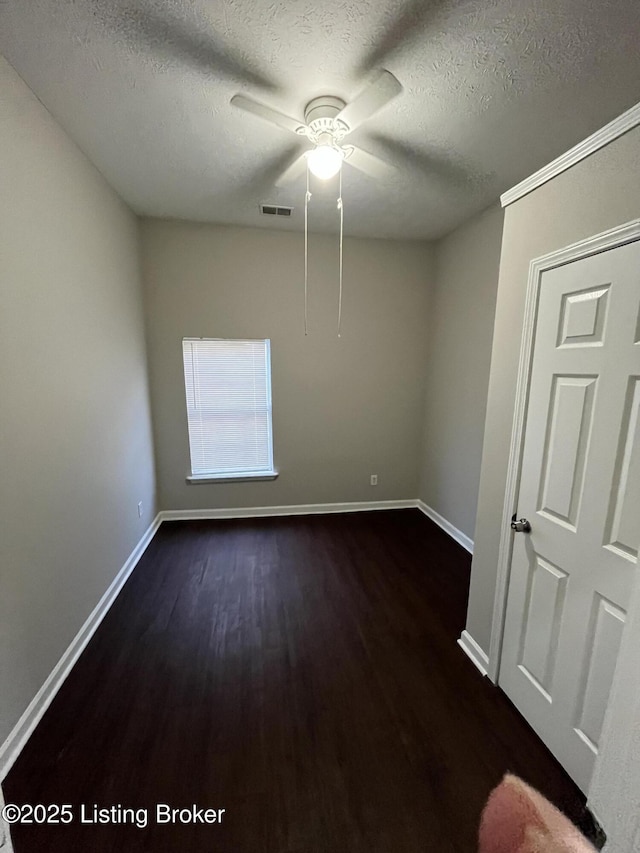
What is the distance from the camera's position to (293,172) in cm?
218

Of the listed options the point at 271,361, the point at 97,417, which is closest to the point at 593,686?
the point at 97,417

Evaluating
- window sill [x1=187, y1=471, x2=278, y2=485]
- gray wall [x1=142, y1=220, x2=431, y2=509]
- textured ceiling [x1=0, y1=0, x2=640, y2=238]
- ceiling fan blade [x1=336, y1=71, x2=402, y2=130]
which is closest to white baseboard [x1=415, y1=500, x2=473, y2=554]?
gray wall [x1=142, y1=220, x2=431, y2=509]

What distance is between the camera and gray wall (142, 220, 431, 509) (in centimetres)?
322

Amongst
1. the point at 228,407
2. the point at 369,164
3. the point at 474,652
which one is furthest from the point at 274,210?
the point at 474,652

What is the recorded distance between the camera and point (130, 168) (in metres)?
2.23

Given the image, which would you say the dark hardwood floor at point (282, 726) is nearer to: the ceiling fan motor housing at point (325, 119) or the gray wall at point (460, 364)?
the gray wall at point (460, 364)

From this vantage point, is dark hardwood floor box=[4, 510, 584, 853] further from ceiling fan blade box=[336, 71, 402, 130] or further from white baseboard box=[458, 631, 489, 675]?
ceiling fan blade box=[336, 71, 402, 130]

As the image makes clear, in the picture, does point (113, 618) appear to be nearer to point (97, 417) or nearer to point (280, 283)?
point (97, 417)

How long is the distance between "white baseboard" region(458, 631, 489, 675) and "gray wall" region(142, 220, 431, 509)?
196cm

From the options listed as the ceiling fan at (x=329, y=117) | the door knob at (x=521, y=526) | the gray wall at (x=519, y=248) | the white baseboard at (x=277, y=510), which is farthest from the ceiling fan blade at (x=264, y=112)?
the white baseboard at (x=277, y=510)

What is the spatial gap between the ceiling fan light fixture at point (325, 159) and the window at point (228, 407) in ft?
6.00

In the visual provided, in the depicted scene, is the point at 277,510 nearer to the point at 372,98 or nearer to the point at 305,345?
the point at 305,345

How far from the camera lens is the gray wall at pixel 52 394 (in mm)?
1458

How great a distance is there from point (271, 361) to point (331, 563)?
77.0 inches
